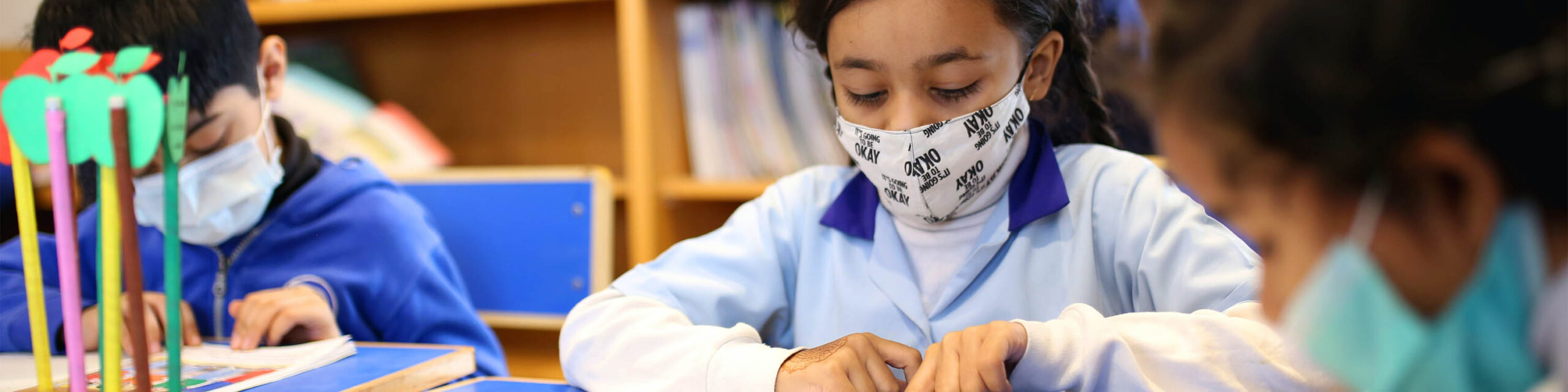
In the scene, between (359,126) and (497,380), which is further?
(359,126)

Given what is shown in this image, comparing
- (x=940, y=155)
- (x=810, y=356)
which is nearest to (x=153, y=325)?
(x=810, y=356)

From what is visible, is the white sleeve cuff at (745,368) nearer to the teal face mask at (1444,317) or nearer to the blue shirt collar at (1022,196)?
the blue shirt collar at (1022,196)

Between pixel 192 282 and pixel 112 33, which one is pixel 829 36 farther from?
pixel 192 282

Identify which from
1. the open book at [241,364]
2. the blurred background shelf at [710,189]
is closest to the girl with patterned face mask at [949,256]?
the open book at [241,364]

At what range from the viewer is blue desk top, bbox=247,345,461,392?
2.44ft

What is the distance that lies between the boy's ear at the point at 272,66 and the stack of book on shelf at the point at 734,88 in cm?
62

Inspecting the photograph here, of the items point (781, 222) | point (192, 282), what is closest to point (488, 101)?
point (192, 282)

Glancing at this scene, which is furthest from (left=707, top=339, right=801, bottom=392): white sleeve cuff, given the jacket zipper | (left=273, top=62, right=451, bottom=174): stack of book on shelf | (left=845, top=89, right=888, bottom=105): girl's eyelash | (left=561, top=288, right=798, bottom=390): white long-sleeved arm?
(left=273, top=62, right=451, bottom=174): stack of book on shelf

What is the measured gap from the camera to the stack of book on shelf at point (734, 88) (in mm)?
1435

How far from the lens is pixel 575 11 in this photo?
69.2 inches

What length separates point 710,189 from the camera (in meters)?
1.43

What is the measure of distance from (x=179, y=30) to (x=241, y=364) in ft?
0.92

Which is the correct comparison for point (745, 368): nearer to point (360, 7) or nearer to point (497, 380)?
point (497, 380)

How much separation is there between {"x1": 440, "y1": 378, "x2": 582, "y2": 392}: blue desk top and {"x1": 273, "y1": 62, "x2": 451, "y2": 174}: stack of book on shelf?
778 mm
